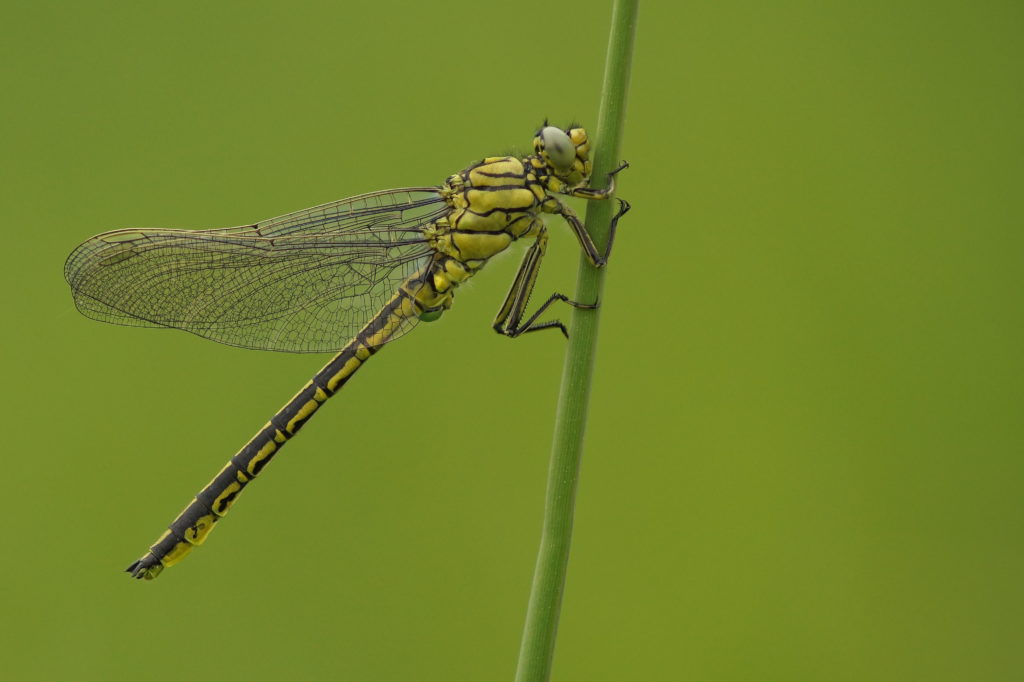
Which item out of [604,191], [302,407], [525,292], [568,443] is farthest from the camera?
[302,407]

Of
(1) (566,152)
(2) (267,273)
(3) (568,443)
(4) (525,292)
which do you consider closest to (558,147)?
(1) (566,152)

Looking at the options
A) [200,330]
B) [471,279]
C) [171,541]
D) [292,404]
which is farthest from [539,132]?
[171,541]

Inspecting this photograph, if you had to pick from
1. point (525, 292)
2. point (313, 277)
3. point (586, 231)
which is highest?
point (313, 277)

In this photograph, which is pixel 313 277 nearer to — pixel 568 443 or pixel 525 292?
pixel 525 292

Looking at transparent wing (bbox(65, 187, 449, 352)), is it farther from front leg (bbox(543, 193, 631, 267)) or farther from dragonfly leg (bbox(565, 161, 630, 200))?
dragonfly leg (bbox(565, 161, 630, 200))

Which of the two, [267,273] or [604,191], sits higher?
[267,273]

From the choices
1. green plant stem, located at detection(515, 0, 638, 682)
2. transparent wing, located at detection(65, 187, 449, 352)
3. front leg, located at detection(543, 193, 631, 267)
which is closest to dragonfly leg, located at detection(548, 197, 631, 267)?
front leg, located at detection(543, 193, 631, 267)

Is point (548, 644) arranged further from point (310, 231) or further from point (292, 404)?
point (310, 231)
